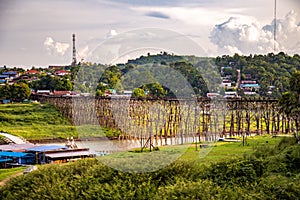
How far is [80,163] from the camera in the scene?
21312mm

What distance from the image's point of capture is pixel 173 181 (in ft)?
59.9

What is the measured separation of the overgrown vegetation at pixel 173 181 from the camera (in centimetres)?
1594

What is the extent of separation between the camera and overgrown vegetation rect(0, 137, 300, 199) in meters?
15.9

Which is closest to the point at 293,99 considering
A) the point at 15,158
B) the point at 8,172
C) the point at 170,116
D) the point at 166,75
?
the point at 166,75

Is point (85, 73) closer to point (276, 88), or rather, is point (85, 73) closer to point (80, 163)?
point (80, 163)

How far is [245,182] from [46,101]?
4254cm

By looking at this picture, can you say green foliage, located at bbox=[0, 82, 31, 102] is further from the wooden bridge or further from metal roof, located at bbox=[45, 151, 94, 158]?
metal roof, located at bbox=[45, 151, 94, 158]

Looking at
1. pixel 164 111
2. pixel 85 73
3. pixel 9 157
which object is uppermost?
pixel 85 73

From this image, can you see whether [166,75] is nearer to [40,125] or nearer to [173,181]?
[173,181]

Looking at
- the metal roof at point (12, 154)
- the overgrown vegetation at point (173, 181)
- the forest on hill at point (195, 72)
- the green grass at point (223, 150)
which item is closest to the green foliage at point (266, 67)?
the forest on hill at point (195, 72)

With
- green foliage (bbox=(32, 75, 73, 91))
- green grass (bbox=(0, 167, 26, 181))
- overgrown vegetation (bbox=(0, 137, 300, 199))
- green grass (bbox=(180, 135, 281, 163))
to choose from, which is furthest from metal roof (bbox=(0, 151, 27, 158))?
green foliage (bbox=(32, 75, 73, 91))

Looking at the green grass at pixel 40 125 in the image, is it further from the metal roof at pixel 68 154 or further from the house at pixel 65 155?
the metal roof at pixel 68 154

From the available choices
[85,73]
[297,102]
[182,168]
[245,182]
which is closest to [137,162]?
[182,168]

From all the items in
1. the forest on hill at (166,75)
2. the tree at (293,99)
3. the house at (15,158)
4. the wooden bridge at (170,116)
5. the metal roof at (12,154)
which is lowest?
the house at (15,158)
